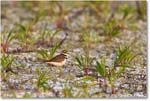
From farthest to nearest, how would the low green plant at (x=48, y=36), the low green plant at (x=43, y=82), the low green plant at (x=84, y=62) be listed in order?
1. the low green plant at (x=48, y=36)
2. the low green plant at (x=84, y=62)
3. the low green plant at (x=43, y=82)

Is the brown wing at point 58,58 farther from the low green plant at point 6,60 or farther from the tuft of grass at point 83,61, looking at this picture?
the low green plant at point 6,60

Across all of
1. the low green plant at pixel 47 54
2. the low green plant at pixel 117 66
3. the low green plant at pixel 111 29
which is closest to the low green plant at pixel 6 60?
the low green plant at pixel 47 54

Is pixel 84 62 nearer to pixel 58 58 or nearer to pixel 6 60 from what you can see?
pixel 58 58

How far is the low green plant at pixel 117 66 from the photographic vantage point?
295 centimetres

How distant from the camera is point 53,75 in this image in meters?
3.00

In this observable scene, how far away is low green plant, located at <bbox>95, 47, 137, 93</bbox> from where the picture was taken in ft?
9.68

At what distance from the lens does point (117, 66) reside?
304 cm

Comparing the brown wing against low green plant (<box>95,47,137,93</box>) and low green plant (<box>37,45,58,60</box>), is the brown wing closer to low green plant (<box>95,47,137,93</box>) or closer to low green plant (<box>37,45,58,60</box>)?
low green plant (<box>37,45,58,60</box>)

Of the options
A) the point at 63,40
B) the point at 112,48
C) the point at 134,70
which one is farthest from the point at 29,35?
the point at 134,70

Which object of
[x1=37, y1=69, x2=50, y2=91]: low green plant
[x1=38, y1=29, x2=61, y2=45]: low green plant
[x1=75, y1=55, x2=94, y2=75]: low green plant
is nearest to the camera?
[x1=37, y1=69, x2=50, y2=91]: low green plant

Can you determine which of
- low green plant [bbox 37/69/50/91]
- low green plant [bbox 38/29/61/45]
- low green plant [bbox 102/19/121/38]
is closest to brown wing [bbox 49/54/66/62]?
low green plant [bbox 37/69/50/91]

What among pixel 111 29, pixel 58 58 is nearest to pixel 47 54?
pixel 58 58

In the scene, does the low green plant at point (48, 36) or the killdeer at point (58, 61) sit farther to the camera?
the low green plant at point (48, 36)

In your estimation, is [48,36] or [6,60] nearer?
[6,60]
